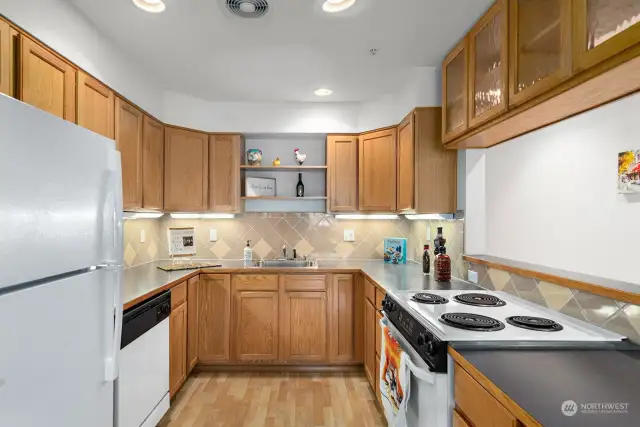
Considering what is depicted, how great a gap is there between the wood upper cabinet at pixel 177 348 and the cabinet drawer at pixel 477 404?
80.1 inches

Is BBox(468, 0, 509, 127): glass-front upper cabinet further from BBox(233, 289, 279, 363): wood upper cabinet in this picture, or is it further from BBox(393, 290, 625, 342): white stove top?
BBox(233, 289, 279, 363): wood upper cabinet

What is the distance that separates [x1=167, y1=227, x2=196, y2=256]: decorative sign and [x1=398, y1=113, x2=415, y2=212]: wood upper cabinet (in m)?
1.96

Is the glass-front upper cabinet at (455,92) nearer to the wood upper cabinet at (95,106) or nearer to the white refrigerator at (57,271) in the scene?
the white refrigerator at (57,271)

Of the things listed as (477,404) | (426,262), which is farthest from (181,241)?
(477,404)

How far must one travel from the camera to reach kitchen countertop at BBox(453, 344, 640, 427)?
87 cm

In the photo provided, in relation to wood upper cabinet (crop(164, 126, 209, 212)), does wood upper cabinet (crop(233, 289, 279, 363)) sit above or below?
below

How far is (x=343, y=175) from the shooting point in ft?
12.4

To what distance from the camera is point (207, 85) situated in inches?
130

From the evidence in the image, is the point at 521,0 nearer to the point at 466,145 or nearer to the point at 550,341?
the point at 466,145

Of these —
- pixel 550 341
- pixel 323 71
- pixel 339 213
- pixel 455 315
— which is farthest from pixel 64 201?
pixel 339 213

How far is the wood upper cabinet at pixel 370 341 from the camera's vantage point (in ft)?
9.38

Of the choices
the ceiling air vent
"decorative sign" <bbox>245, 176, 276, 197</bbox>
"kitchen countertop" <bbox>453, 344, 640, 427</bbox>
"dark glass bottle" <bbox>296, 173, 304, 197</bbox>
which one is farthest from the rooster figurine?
"kitchen countertop" <bbox>453, 344, 640, 427</bbox>

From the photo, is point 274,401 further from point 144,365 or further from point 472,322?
point 472,322

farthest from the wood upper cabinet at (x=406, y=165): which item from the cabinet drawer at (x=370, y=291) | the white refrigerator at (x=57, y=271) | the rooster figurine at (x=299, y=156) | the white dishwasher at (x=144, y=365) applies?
the white refrigerator at (x=57, y=271)
